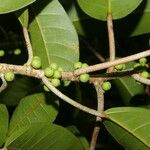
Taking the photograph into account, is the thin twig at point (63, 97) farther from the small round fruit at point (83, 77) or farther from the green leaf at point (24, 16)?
the green leaf at point (24, 16)

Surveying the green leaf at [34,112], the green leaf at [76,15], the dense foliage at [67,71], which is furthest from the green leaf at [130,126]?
the green leaf at [76,15]

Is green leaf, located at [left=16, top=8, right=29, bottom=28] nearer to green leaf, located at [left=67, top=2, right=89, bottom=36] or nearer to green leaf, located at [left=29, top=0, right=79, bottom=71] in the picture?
green leaf, located at [left=29, top=0, right=79, bottom=71]

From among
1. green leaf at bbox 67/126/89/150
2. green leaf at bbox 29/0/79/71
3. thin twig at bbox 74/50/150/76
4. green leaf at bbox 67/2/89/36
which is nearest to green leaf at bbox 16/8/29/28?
green leaf at bbox 29/0/79/71

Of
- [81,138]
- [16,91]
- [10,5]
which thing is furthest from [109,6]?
[16,91]

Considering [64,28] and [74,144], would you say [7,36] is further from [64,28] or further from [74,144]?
[74,144]

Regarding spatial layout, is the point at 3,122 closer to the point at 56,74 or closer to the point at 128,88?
the point at 56,74

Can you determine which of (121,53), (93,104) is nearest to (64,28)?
(121,53)

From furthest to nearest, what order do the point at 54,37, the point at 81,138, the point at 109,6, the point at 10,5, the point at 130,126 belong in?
the point at 81,138 → the point at 54,37 → the point at 109,6 → the point at 130,126 → the point at 10,5
